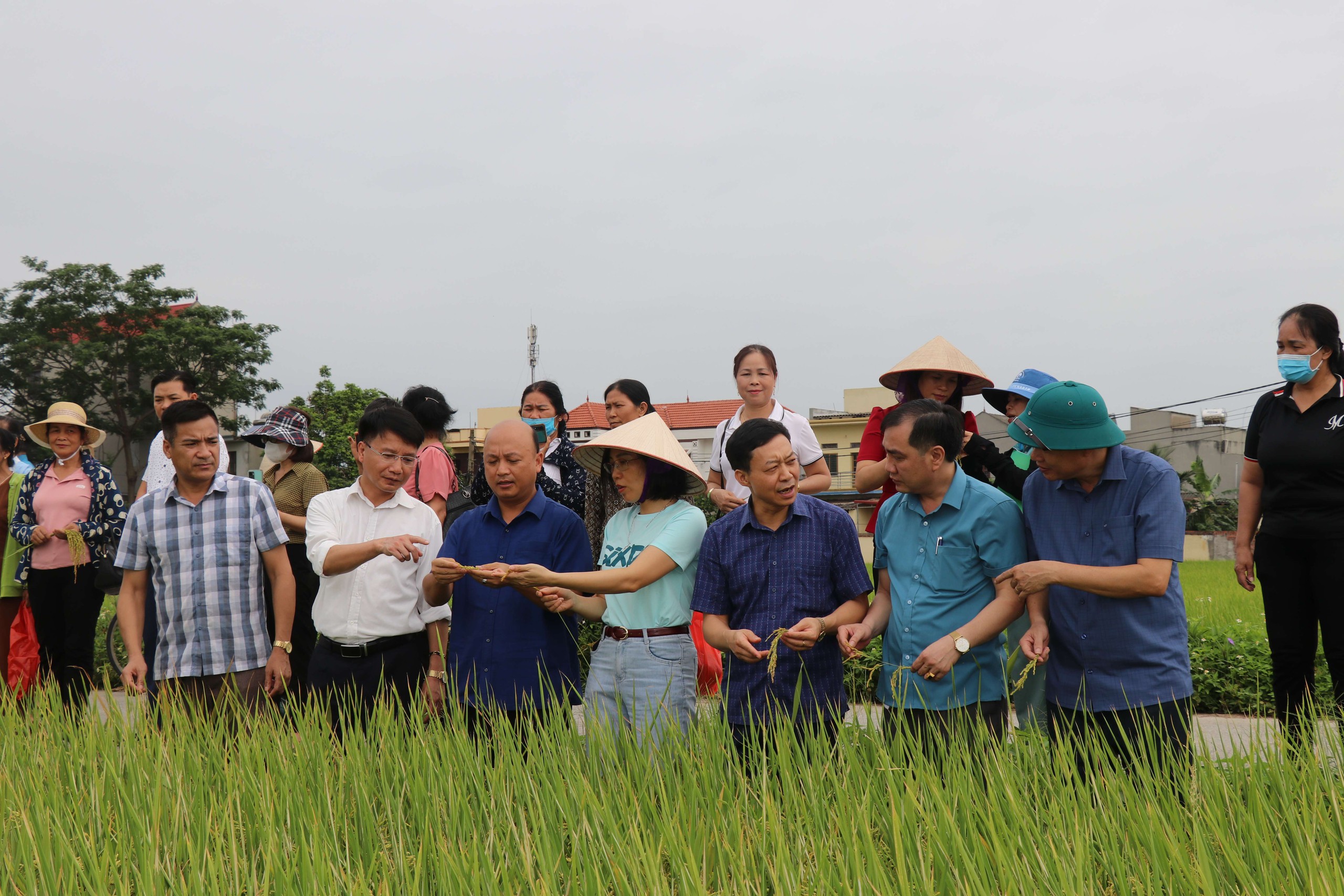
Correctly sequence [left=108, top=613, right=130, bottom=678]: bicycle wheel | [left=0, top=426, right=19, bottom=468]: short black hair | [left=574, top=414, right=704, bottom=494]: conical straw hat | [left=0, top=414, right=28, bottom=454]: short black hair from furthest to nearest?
[left=108, top=613, right=130, bottom=678]: bicycle wheel < [left=0, top=414, right=28, bottom=454]: short black hair < [left=0, top=426, right=19, bottom=468]: short black hair < [left=574, top=414, right=704, bottom=494]: conical straw hat

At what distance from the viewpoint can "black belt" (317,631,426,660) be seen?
3.49 metres

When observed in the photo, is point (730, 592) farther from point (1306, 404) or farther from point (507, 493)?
point (1306, 404)

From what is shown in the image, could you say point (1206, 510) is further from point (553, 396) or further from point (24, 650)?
point (24, 650)

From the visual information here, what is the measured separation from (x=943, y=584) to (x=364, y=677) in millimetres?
1923

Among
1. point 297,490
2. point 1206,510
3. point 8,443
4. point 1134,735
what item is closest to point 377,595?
point 297,490

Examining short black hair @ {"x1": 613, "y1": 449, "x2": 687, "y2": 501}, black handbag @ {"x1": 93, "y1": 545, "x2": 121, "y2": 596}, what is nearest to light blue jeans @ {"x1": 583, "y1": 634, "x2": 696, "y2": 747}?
short black hair @ {"x1": 613, "y1": 449, "x2": 687, "y2": 501}

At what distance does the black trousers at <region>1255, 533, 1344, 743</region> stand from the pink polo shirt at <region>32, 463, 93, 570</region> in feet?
16.5

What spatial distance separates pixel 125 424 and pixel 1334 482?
3351 centimetres

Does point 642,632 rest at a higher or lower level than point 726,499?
lower

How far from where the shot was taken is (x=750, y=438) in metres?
2.97

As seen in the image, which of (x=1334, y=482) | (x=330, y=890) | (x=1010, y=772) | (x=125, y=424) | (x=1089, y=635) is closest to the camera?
(x=330, y=890)

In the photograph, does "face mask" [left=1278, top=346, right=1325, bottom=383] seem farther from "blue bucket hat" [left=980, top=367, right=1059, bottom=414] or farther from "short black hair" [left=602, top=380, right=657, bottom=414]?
"short black hair" [left=602, top=380, right=657, bottom=414]

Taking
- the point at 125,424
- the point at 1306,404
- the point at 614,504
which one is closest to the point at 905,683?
the point at 614,504

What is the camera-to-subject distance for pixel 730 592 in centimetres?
309
